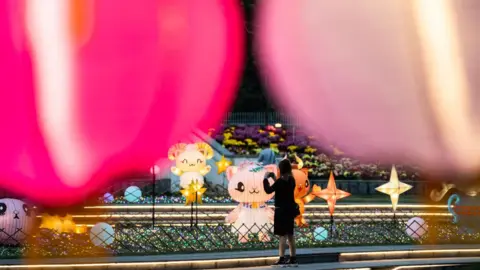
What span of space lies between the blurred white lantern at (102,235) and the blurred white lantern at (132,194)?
984 centimetres

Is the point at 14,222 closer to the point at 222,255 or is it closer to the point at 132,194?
the point at 222,255

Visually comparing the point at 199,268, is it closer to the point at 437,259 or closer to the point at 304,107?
the point at 437,259

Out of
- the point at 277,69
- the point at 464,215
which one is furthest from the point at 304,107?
the point at 464,215

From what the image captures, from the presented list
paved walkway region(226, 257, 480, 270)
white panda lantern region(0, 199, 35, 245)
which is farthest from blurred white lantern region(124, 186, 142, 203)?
paved walkway region(226, 257, 480, 270)

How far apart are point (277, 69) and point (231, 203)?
4.55 m

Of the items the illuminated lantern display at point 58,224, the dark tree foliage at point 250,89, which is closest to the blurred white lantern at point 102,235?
the illuminated lantern display at point 58,224

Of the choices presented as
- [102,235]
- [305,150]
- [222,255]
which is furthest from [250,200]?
[305,150]

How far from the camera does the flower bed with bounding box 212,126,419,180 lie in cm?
3641

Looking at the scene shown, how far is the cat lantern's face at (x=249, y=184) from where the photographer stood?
802 inches

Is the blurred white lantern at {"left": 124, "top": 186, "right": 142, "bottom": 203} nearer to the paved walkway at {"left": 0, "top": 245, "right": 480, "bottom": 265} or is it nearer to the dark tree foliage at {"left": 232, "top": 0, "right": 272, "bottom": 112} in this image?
the paved walkway at {"left": 0, "top": 245, "right": 480, "bottom": 265}

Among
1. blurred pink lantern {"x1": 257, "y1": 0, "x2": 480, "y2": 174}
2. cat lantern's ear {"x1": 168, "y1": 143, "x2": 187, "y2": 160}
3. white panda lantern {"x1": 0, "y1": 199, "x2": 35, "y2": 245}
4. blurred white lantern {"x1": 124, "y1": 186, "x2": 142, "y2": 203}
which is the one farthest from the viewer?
blurred white lantern {"x1": 124, "y1": 186, "x2": 142, "y2": 203}

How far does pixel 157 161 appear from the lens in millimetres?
31922

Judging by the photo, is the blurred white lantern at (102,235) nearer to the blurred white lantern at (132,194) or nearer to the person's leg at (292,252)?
the person's leg at (292,252)

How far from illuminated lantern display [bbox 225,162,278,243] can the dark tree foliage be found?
28709 millimetres
